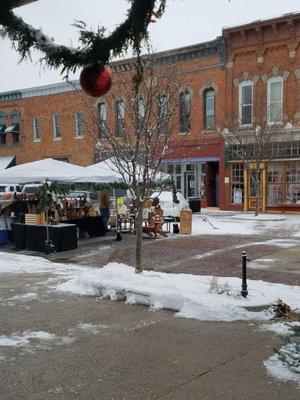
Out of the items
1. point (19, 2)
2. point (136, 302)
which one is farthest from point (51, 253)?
point (19, 2)

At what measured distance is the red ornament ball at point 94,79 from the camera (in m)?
3.54

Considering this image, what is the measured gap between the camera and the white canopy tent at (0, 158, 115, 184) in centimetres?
1482

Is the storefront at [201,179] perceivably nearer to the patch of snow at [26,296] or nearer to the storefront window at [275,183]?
the storefront window at [275,183]

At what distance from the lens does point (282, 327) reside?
6.35m

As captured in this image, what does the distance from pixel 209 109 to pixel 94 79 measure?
25.3 metres

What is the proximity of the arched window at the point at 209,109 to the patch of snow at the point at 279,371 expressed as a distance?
23606mm

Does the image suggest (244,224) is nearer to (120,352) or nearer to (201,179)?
(201,179)

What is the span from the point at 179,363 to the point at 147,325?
1.46 m

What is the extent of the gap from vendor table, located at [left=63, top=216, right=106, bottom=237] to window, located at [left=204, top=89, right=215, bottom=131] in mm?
12949

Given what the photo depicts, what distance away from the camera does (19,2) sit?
10.6ft

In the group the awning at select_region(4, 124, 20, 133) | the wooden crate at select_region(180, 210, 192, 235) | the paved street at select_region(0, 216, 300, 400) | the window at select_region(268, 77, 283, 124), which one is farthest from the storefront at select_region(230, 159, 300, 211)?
the awning at select_region(4, 124, 20, 133)

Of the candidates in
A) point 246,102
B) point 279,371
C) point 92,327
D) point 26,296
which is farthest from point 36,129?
point 279,371

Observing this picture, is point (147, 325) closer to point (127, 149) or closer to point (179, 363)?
point (179, 363)

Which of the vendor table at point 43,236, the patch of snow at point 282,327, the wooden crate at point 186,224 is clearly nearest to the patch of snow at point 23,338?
the patch of snow at point 282,327
